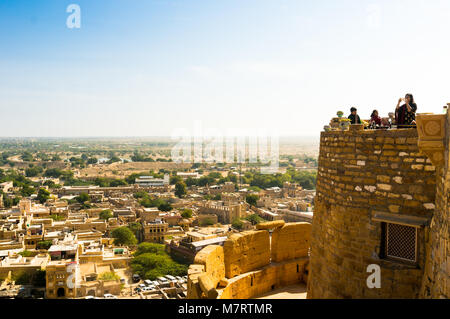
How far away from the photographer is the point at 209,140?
515 feet

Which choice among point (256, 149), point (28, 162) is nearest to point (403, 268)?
point (256, 149)

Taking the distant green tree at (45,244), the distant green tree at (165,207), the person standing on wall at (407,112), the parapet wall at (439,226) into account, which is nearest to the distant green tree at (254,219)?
the distant green tree at (165,207)

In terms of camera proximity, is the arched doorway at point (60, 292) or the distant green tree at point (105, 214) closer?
the arched doorway at point (60, 292)

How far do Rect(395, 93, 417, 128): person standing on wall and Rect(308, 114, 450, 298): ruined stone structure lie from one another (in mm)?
728

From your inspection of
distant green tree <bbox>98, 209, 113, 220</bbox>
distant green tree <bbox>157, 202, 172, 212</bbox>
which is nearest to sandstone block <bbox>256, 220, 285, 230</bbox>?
distant green tree <bbox>98, 209, 113, 220</bbox>

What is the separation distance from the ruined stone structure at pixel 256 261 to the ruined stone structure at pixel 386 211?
197 centimetres

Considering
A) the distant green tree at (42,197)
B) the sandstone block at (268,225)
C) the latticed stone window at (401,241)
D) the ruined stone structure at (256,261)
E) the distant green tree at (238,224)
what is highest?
the latticed stone window at (401,241)

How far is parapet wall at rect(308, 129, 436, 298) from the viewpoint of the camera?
4398 millimetres

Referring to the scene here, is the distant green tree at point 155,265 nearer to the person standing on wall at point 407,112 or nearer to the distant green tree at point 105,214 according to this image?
the distant green tree at point 105,214

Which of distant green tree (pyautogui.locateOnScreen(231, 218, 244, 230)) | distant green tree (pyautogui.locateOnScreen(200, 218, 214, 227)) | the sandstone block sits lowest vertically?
distant green tree (pyautogui.locateOnScreen(200, 218, 214, 227))

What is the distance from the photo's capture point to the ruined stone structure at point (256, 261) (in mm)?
6832

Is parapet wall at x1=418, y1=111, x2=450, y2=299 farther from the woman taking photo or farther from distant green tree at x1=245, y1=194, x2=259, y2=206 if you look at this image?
distant green tree at x1=245, y1=194, x2=259, y2=206

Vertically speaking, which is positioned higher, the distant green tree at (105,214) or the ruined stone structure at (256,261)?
the ruined stone structure at (256,261)
